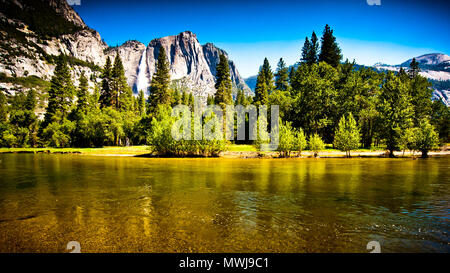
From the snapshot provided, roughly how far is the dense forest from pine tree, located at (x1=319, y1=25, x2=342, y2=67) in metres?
0.08

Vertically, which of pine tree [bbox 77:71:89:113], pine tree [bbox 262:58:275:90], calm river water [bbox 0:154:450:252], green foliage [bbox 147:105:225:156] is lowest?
calm river water [bbox 0:154:450:252]

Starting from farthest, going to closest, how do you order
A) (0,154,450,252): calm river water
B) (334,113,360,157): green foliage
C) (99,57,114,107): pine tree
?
(99,57,114,107): pine tree < (334,113,360,157): green foliage < (0,154,450,252): calm river water

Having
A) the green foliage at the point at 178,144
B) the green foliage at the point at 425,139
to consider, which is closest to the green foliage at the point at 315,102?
the green foliage at the point at 425,139

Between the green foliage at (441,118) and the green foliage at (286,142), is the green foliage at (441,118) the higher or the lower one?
the higher one

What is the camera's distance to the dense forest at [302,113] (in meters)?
44.5

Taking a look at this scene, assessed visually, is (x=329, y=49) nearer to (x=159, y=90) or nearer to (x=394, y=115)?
(x=394, y=115)

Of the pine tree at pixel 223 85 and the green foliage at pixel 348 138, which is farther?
the pine tree at pixel 223 85

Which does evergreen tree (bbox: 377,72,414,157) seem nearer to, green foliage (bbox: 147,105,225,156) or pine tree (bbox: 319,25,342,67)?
pine tree (bbox: 319,25,342,67)

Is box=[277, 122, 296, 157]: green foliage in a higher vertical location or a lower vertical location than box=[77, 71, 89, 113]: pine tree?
lower

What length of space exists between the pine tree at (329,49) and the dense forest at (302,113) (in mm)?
75

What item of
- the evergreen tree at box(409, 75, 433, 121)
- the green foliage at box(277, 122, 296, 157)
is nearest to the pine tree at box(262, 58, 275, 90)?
the evergreen tree at box(409, 75, 433, 121)

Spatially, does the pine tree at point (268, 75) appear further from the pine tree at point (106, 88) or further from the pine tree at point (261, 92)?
the pine tree at point (106, 88)

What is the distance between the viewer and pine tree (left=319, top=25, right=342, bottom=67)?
211 ft

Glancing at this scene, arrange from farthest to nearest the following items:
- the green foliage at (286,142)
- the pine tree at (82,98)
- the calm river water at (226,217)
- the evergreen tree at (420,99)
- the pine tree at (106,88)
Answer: the pine tree at (106,88), the pine tree at (82,98), the evergreen tree at (420,99), the green foliage at (286,142), the calm river water at (226,217)
